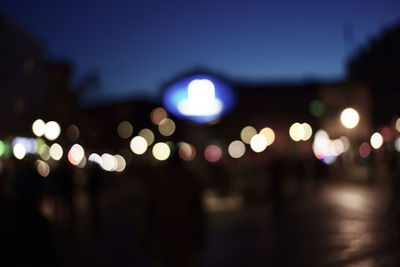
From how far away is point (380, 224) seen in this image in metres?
13.5

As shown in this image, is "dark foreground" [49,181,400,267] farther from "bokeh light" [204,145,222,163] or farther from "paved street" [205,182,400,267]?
"bokeh light" [204,145,222,163]

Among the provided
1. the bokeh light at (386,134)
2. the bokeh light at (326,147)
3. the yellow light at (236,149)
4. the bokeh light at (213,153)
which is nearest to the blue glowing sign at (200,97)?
the bokeh light at (213,153)

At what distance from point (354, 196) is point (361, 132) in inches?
450

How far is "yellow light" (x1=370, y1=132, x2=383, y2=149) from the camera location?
36.6m

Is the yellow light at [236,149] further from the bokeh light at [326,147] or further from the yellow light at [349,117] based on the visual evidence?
the yellow light at [349,117]

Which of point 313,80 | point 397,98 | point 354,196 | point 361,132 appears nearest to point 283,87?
point 313,80

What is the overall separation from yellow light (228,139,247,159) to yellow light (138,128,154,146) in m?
41.1

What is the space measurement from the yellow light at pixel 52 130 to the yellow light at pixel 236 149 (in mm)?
30175

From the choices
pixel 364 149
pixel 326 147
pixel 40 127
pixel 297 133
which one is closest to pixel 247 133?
pixel 297 133

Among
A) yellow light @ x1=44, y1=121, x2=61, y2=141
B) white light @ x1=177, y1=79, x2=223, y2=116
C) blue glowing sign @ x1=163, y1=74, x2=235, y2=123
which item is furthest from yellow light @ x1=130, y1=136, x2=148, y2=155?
white light @ x1=177, y1=79, x2=223, y2=116

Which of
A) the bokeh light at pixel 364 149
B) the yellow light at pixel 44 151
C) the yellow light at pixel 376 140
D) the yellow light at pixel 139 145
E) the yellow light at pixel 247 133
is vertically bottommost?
the bokeh light at pixel 364 149

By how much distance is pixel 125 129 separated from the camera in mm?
98688

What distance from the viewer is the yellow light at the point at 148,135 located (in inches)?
3782

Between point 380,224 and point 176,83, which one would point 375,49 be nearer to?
point 176,83
